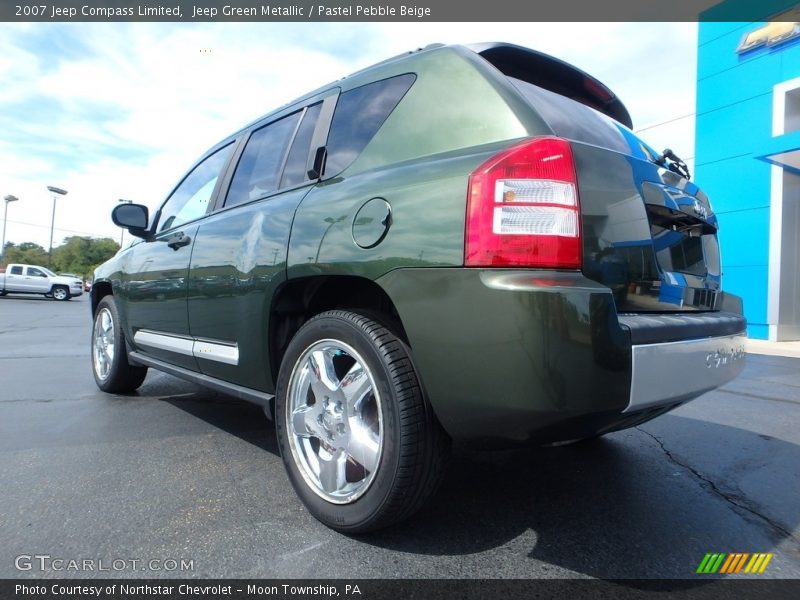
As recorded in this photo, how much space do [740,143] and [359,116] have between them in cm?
1714

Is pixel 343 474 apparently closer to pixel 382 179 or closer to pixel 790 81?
pixel 382 179

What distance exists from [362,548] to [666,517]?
4.16ft

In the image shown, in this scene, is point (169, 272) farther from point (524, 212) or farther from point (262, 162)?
point (524, 212)

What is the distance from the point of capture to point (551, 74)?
2438 mm

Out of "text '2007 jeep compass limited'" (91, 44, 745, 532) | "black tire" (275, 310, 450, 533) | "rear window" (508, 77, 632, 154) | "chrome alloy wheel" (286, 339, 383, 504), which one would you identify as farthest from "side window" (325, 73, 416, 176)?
"chrome alloy wheel" (286, 339, 383, 504)

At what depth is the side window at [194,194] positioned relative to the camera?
137 inches

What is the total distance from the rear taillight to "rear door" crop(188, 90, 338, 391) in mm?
996

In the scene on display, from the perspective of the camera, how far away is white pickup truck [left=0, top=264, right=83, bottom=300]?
28375 mm

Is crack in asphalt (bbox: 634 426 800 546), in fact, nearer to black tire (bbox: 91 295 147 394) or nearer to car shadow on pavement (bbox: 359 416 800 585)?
car shadow on pavement (bbox: 359 416 800 585)

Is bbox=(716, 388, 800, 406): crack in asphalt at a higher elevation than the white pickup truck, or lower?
lower

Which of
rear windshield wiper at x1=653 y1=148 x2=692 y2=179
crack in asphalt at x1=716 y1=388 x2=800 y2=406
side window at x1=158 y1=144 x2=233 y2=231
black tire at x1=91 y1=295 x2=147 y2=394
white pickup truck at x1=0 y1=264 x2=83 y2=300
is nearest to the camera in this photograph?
rear windshield wiper at x1=653 y1=148 x2=692 y2=179

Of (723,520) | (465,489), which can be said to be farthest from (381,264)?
(723,520)

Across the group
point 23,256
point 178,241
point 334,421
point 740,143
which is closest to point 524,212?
point 334,421

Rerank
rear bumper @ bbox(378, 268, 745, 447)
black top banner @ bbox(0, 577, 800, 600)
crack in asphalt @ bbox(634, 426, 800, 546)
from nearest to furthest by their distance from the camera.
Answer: rear bumper @ bbox(378, 268, 745, 447), black top banner @ bbox(0, 577, 800, 600), crack in asphalt @ bbox(634, 426, 800, 546)
